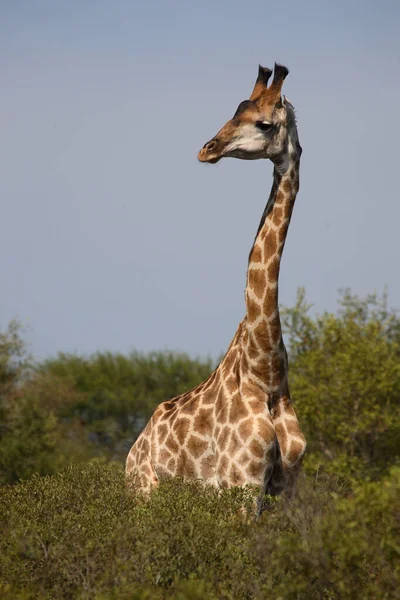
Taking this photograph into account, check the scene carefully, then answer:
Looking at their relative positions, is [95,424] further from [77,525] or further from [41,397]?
[77,525]

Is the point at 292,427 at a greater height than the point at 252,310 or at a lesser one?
lesser

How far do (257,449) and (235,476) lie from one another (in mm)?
340

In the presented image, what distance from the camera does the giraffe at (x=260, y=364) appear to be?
9.69m

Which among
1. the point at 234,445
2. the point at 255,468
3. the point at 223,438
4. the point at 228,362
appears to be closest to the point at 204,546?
the point at 255,468

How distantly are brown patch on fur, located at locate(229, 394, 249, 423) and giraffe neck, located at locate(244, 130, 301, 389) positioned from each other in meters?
0.25

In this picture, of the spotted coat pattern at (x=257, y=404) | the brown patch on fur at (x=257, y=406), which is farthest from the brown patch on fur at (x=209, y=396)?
the brown patch on fur at (x=257, y=406)

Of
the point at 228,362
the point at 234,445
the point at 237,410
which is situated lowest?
the point at 234,445

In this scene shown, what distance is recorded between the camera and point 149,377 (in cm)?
3853

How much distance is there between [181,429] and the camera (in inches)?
423

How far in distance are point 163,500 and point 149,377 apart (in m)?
29.3

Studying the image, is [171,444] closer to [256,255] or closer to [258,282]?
[258,282]

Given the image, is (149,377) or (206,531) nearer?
(206,531)

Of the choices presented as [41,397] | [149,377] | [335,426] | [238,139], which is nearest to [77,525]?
[238,139]

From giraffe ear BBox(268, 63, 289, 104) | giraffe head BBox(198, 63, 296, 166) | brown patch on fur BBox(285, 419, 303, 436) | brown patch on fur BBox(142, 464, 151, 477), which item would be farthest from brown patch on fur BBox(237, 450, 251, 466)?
giraffe ear BBox(268, 63, 289, 104)
